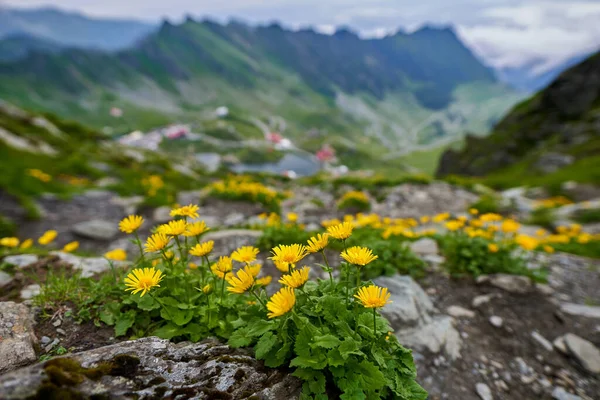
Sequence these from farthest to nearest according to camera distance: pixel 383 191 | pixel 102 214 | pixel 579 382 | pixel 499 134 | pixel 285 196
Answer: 1. pixel 499 134
2. pixel 383 191
3. pixel 285 196
4. pixel 102 214
5. pixel 579 382

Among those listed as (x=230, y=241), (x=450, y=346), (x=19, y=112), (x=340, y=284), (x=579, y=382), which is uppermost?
(x=19, y=112)

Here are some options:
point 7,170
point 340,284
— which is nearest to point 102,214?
point 7,170

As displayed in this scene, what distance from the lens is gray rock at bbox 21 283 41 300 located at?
135 inches

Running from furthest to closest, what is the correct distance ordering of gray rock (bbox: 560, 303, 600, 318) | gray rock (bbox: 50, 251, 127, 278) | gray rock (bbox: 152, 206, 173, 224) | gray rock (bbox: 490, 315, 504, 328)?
gray rock (bbox: 152, 206, 173, 224), gray rock (bbox: 560, 303, 600, 318), gray rock (bbox: 490, 315, 504, 328), gray rock (bbox: 50, 251, 127, 278)

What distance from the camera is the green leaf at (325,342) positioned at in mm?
2318

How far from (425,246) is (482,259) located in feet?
4.14

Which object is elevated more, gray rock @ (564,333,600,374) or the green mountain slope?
the green mountain slope

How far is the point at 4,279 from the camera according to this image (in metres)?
3.95

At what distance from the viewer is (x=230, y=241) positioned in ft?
24.0

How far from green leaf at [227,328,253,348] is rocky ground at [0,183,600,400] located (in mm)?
116

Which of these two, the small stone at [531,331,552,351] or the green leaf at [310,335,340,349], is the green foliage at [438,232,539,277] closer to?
the small stone at [531,331,552,351]

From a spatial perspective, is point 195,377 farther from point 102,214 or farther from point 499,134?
point 499,134

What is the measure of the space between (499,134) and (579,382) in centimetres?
6960

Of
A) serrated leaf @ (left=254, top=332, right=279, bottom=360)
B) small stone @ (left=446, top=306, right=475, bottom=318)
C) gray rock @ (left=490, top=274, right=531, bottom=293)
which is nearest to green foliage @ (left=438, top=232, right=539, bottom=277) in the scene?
gray rock @ (left=490, top=274, right=531, bottom=293)
